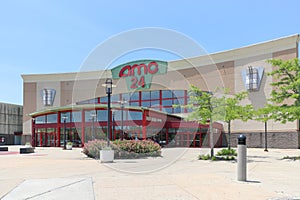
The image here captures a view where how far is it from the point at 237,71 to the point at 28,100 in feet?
128

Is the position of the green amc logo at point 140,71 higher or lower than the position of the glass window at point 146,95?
higher

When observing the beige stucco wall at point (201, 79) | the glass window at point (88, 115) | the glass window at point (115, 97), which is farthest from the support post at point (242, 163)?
the glass window at point (115, 97)

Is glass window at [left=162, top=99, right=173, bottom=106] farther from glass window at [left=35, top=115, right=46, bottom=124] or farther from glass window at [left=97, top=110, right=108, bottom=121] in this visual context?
glass window at [left=35, top=115, right=46, bottom=124]

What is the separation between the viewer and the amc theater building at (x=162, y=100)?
3919cm

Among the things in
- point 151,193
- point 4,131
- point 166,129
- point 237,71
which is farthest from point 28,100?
point 151,193

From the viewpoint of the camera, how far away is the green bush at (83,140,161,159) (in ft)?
65.7

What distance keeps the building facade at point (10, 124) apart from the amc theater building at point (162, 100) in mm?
10912

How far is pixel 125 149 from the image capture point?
20.2m

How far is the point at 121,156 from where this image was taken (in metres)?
20.0

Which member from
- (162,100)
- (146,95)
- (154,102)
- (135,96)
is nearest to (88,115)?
(154,102)

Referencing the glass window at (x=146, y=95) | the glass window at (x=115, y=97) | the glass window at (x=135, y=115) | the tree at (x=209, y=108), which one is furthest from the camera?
the glass window at (x=115, y=97)

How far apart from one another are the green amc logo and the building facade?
86.9 feet

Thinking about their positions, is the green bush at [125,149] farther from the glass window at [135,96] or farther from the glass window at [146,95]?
the glass window at [135,96]

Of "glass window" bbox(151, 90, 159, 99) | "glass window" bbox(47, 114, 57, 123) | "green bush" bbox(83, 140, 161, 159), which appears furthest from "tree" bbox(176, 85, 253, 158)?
"glass window" bbox(151, 90, 159, 99)
